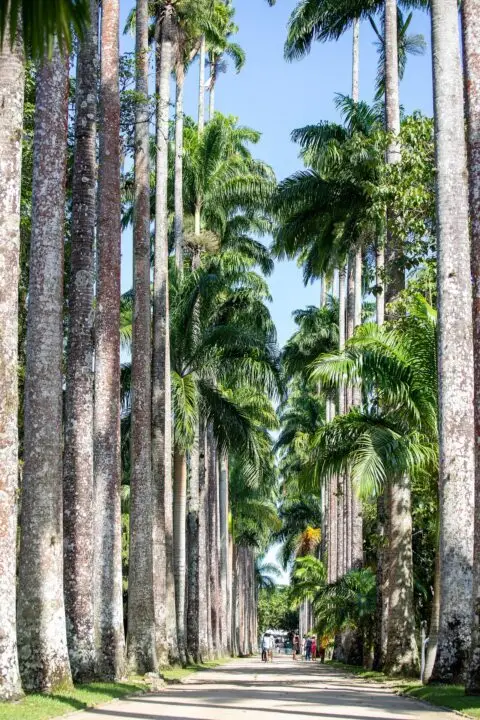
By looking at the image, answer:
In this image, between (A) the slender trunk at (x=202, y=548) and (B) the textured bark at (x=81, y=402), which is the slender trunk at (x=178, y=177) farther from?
(B) the textured bark at (x=81, y=402)

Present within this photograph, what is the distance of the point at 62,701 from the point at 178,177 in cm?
2473

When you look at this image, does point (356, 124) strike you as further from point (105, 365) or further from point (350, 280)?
point (105, 365)

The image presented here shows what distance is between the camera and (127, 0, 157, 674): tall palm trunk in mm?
19922

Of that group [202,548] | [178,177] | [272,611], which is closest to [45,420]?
[178,177]

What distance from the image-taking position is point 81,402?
1605 cm

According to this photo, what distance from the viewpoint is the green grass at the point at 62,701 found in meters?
10.3

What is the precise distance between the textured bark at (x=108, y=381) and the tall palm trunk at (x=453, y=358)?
5309 millimetres

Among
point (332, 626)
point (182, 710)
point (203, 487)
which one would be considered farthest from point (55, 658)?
point (203, 487)

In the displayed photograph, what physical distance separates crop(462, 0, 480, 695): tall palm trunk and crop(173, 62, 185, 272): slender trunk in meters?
17.7

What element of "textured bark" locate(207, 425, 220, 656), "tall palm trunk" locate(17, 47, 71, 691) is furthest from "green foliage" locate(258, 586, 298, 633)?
"tall palm trunk" locate(17, 47, 71, 691)

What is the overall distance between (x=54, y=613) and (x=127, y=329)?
19.8m

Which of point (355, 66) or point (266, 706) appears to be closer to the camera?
point (266, 706)

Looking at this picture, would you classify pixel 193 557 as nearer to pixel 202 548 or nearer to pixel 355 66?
pixel 202 548

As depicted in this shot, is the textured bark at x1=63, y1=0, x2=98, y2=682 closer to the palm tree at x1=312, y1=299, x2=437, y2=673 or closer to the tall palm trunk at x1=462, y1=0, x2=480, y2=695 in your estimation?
the tall palm trunk at x1=462, y1=0, x2=480, y2=695
